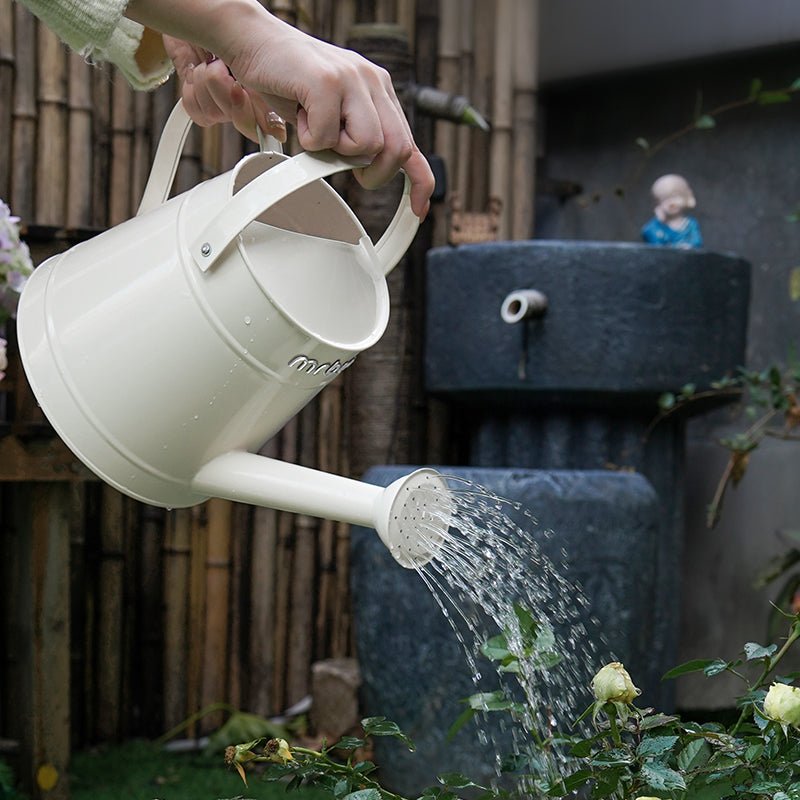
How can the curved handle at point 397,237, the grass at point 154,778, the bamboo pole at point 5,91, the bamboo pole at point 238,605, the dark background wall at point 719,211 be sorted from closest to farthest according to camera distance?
the curved handle at point 397,237, the grass at point 154,778, the bamboo pole at point 5,91, the bamboo pole at point 238,605, the dark background wall at point 719,211

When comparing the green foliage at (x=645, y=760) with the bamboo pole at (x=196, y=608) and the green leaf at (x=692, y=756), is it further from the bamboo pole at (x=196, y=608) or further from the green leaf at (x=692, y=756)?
the bamboo pole at (x=196, y=608)

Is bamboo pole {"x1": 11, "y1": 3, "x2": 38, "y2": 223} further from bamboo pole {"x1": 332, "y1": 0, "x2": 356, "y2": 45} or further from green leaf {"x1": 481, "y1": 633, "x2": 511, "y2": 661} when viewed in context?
green leaf {"x1": 481, "y1": 633, "x2": 511, "y2": 661}

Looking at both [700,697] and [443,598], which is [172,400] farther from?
[700,697]

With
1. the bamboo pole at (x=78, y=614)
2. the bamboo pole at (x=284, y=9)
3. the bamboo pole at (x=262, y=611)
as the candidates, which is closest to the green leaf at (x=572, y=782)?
the bamboo pole at (x=78, y=614)

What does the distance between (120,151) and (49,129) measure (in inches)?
6.3

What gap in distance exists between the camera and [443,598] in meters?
2.42

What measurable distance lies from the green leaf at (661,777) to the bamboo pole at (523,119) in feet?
8.33

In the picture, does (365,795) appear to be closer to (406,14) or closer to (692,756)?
(692,756)

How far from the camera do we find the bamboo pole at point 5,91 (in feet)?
8.57

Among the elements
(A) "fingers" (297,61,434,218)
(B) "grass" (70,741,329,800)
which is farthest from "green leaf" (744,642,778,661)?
(B) "grass" (70,741,329,800)

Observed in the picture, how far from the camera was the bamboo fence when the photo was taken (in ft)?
8.71

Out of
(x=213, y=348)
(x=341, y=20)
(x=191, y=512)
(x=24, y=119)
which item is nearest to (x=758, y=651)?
(x=213, y=348)

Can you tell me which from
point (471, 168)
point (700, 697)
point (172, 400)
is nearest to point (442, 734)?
point (700, 697)

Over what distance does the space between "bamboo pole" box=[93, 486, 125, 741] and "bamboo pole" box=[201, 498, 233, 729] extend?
186 millimetres
